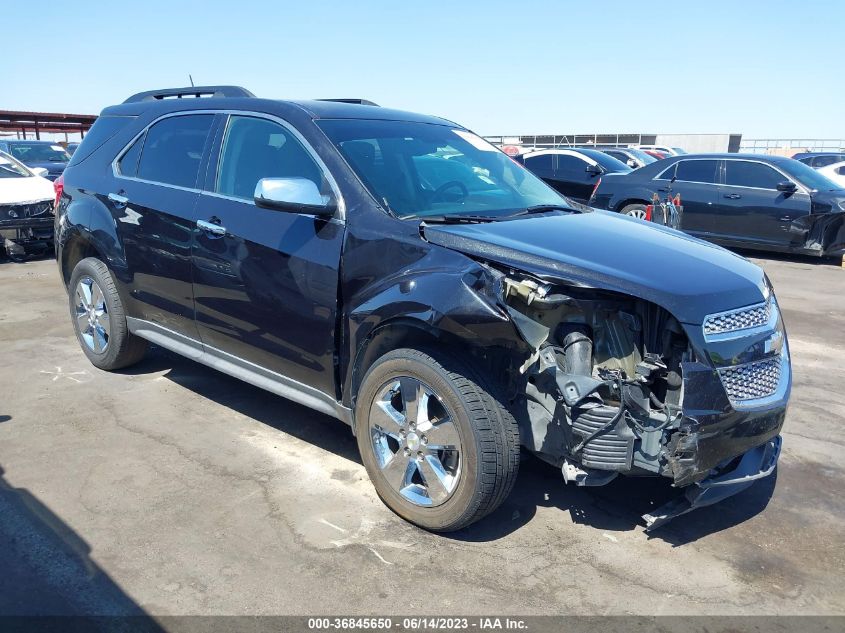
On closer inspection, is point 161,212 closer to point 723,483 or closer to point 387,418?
point 387,418

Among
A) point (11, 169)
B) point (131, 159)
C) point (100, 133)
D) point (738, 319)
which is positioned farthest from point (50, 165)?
point (738, 319)

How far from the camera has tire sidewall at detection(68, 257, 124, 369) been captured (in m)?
5.06

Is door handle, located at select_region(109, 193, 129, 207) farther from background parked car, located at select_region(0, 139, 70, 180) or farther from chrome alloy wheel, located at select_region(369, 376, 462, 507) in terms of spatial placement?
background parked car, located at select_region(0, 139, 70, 180)

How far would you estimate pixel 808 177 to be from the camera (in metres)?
11.3

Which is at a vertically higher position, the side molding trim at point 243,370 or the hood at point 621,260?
the hood at point 621,260

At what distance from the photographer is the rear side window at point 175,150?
4.45 metres

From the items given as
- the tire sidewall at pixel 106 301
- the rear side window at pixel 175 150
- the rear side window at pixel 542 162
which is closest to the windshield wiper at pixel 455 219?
the rear side window at pixel 175 150

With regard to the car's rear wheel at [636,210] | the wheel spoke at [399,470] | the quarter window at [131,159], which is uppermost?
the quarter window at [131,159]

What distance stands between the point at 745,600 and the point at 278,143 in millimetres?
3168

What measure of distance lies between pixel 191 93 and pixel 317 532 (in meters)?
3.31

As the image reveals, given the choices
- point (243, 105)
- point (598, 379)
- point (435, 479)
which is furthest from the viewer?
point (243, 105)

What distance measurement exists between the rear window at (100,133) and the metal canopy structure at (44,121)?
20610mm

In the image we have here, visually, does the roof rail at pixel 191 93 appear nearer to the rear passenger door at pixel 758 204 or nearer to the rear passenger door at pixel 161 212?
the rear passenger door at pixel 161 212

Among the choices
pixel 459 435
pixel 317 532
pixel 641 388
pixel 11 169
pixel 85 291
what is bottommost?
pixel 317 532
